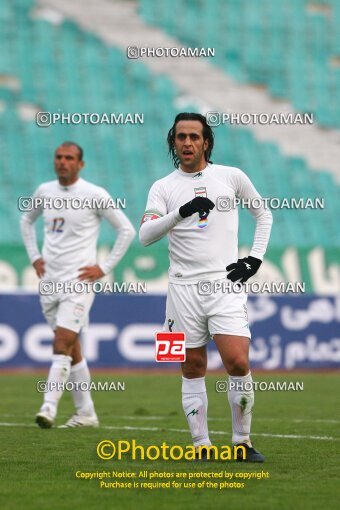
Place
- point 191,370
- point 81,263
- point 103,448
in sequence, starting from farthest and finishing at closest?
point 81,263
point 103,448
point 191,370

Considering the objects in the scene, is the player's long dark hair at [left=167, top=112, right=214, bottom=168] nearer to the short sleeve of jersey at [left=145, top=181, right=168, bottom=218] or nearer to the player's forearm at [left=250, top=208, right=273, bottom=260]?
the short sleeve of jersey at [left=145, top=181, right=168, bottom=218]

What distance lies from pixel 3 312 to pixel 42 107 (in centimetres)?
644

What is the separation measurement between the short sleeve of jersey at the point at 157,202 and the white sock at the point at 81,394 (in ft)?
11.0

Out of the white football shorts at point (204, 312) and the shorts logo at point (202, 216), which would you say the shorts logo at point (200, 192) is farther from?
Answer: the white football shorts at point (204, 312)

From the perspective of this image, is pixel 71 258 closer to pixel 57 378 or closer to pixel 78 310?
pixel 78 310

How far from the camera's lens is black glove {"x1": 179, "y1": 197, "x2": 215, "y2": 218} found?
7.06 m

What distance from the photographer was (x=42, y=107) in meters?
22.3

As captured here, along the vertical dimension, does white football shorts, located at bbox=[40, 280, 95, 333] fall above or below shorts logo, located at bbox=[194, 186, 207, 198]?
below

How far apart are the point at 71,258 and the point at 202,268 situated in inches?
127

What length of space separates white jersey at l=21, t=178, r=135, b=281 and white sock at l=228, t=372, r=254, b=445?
3419mm

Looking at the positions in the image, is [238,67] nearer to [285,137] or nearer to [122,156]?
[285,137]

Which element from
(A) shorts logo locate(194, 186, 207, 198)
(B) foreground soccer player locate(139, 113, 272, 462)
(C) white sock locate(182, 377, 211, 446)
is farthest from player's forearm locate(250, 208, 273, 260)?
(C) white sock locate(182, 377, 211, 446)

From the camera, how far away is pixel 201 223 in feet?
24.5

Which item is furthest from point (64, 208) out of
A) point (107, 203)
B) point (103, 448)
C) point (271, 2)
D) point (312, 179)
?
point (271, 2)
